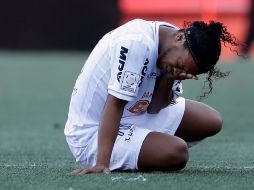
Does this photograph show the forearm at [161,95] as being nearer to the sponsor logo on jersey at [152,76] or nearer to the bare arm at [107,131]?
the sponsor logo on jersey at [152,76]

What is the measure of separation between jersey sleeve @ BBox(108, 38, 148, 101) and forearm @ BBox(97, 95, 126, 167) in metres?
0.07

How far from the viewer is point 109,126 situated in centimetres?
420

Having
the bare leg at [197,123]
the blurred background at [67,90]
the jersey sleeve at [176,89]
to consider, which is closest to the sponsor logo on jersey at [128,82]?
the blurred background at [67,90]

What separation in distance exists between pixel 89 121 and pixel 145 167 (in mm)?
381

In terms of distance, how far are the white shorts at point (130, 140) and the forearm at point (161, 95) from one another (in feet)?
0.13

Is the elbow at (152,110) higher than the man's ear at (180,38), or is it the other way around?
the man's ear at (180,38)

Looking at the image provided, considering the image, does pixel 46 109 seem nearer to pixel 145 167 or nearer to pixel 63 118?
pixel 63 118

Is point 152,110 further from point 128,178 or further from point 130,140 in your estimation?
point 128,178

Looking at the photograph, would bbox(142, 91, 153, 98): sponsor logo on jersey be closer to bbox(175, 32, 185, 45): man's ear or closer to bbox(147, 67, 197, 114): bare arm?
bbox(147, 67, 197, 114): bare arm

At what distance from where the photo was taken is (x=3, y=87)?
11.5m

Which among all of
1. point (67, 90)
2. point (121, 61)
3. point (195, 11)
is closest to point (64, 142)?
point (121, 61)

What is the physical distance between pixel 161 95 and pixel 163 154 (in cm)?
39

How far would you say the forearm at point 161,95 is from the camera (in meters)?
4.53

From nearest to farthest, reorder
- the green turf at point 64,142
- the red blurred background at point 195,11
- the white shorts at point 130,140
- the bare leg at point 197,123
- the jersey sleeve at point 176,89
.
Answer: the green turf at point 64,142, the white shorts at point 130,140, the jersey sleeve at point 176,89, the bare leg at point 197,123, the red blurred background at point 195,11
